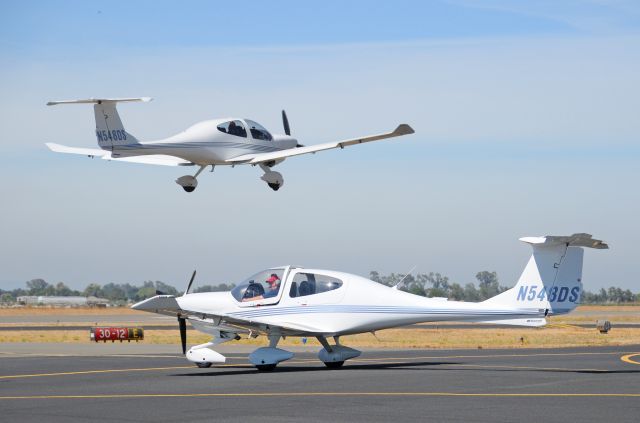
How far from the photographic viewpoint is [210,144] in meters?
36.5

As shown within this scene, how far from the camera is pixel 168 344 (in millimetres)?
46281

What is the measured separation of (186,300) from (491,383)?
8942 mm

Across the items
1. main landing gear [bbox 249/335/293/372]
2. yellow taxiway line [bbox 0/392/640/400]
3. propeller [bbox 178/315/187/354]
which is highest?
propeller [bbox 178/315/187/354]

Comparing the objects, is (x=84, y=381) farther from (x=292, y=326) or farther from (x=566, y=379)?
(x=566, y=379)

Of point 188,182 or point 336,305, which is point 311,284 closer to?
point 336,305

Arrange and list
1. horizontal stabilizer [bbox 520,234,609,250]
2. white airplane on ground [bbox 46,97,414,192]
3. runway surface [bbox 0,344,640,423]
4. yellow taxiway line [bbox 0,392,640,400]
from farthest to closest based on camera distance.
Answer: white airplane on ground [bbox 46,97,414,192] < horizontal stabilizer [bbox 520,234,609,250] < yellow taxiway line [bbox 0,392,640,400] < runway surface [bbox 0,344,640,423]

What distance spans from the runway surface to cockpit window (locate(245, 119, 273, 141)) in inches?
339

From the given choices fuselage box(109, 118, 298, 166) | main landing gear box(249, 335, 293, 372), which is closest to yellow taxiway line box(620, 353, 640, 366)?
main landing gear box(249, 335, 293, 372)

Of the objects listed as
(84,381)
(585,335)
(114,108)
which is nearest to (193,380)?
(84,381)

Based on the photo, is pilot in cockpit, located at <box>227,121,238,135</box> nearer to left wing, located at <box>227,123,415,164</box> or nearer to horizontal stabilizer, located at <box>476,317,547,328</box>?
left wing, located at <box>227,123,415,164</box>

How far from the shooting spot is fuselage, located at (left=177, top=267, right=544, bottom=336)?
89.5 ft

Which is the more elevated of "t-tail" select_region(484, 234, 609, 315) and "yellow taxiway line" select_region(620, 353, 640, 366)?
"t-tail" select_region(484, 234, 609, 315)

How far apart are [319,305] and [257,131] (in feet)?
39.4

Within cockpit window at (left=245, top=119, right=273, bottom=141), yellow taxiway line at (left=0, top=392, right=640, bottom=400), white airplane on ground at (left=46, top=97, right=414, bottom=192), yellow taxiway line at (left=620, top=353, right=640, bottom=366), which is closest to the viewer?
yellow taxiway line at (left=0, top=392, right=640, bottom=400)
